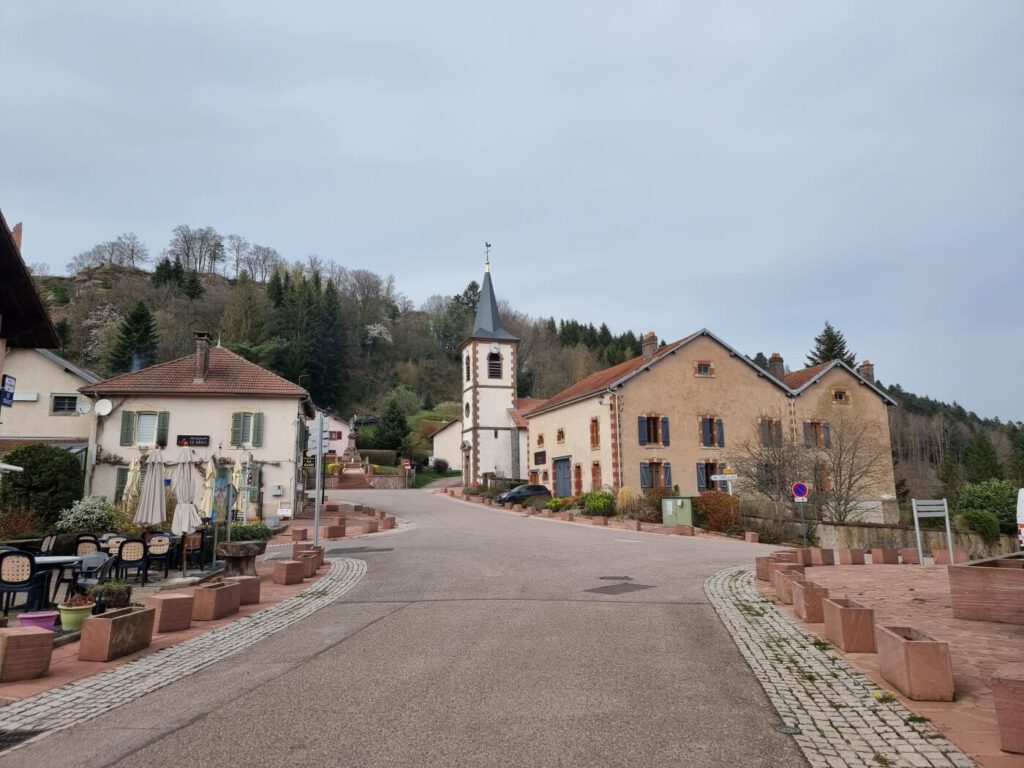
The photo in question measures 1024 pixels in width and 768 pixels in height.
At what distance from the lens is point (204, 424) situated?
1156 inches

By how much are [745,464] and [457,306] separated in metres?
68.6

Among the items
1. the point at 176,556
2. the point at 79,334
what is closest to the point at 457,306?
the point at 79,334

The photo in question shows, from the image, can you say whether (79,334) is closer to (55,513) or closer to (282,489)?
(282,489)

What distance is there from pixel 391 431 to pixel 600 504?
38397 mm

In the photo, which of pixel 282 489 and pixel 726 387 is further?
pixel 726 387

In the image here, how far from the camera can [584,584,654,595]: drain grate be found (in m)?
11.0

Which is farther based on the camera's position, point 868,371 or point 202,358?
point 868,371

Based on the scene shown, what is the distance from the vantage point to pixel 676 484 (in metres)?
34.7

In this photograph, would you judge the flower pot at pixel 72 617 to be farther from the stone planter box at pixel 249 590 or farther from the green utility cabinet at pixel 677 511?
the green utility cabinet at pixel 677 511

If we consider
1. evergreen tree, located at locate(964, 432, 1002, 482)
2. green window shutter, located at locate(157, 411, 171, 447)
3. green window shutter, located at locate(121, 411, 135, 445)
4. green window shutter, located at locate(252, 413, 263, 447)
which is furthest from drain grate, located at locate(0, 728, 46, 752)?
evergreen tree, located at locate(964, 432, 1002, 482)

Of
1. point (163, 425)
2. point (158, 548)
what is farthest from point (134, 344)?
point (158, 548)

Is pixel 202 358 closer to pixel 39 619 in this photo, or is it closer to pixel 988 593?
pixel 39 619

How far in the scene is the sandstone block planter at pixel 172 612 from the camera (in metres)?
8.57

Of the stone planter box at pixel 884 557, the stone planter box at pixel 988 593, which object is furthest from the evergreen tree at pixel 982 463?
the stone planter box at pixel 988 593
